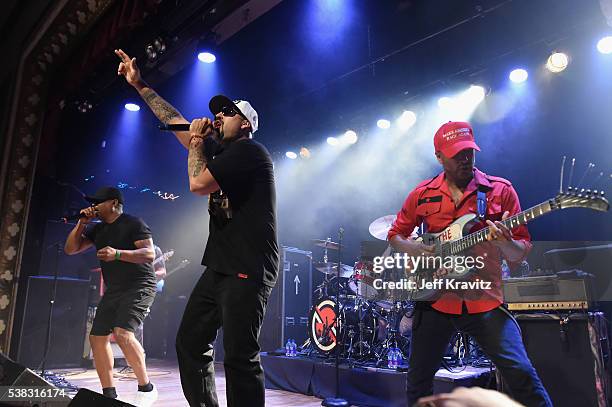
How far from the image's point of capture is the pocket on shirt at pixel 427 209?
2.89 m

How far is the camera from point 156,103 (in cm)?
305

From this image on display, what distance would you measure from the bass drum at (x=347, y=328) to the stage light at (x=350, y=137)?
4.16 m

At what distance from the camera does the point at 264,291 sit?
2.47 m

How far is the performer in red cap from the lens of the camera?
2.31 m

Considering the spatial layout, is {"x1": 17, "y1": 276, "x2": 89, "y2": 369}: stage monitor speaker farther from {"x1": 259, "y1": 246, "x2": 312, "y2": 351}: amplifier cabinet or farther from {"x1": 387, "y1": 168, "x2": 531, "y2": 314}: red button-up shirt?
{"x1": 387, "y1": 168, "x2": 531, "y2": 314}: red button-up shirt

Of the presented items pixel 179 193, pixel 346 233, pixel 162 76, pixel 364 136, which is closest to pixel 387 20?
pixel 364 136

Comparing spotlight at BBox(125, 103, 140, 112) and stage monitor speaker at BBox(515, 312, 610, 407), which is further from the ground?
spotlight at BBox(125, 103, 140, 112)

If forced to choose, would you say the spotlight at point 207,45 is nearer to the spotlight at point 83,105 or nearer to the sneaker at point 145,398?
the spotlight at point 83,105

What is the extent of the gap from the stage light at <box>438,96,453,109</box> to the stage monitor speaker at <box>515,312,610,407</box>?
204 inches

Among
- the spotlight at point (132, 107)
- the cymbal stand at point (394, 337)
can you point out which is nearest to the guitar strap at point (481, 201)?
the cymbal stand at point (394, 337)

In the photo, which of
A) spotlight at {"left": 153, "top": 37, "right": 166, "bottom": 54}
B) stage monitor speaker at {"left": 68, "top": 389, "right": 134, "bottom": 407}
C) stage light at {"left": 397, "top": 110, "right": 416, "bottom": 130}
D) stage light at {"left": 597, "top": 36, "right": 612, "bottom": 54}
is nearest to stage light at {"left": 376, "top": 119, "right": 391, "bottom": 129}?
stage light at {"left": 397, "top": 110, "right": 416, "bottom": 130}

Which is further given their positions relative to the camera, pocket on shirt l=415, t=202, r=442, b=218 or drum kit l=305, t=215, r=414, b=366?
drum kit l=305, t=215, r=414, b=366

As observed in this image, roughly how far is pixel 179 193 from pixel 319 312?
18.8ft

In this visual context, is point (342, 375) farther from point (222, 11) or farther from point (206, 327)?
point (222, 11)
